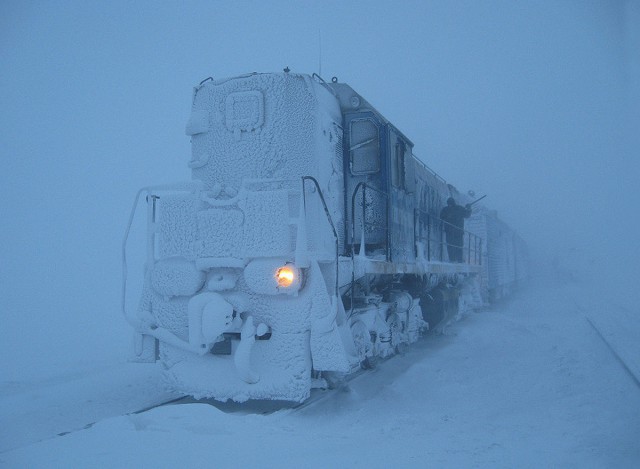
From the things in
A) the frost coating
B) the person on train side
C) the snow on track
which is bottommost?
the snow on track

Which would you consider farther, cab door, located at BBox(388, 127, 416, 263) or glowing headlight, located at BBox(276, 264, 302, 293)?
cab door, located at BBox(388, 127, 416, 263)

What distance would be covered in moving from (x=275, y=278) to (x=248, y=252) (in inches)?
15.4

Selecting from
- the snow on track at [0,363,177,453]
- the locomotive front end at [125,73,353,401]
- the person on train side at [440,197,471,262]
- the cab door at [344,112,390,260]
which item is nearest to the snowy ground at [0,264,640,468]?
the snow on track at [0,363,177,453]

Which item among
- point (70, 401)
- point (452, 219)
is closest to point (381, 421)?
point (70, 401)

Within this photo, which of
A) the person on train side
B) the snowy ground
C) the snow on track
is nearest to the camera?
the snowy ground

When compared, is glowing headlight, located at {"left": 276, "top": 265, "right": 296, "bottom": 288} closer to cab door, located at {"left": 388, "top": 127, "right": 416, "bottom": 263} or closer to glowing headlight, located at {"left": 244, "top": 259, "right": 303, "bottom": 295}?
glowing headlight, located at {"left": 244, "top": 259, "right": 303, "bottom": 295}

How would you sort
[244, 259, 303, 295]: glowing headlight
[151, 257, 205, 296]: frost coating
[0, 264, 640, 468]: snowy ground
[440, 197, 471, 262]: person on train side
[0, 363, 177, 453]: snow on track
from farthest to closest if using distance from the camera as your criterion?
[440, 197, 471, 262]: person on train side < [151, 257, 205, 296]: frost coating < [244, 259, 303, 295]: glowing headlight < [0, 363, 177, 453]: snow on track < [0, 264, 640, 468]: snowy ground

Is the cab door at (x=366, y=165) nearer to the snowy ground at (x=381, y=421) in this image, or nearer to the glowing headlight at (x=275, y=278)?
the glowing headlight at (x=275, y=278)

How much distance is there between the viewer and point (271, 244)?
4438mm

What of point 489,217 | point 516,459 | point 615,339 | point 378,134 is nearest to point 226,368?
point 516,459

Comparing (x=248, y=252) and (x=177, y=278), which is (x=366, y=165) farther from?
(x=177, y=278)

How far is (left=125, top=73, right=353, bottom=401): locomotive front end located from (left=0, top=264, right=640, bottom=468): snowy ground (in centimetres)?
46

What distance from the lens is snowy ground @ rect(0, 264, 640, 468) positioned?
3.09 m

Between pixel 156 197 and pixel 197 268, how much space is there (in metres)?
1.03
